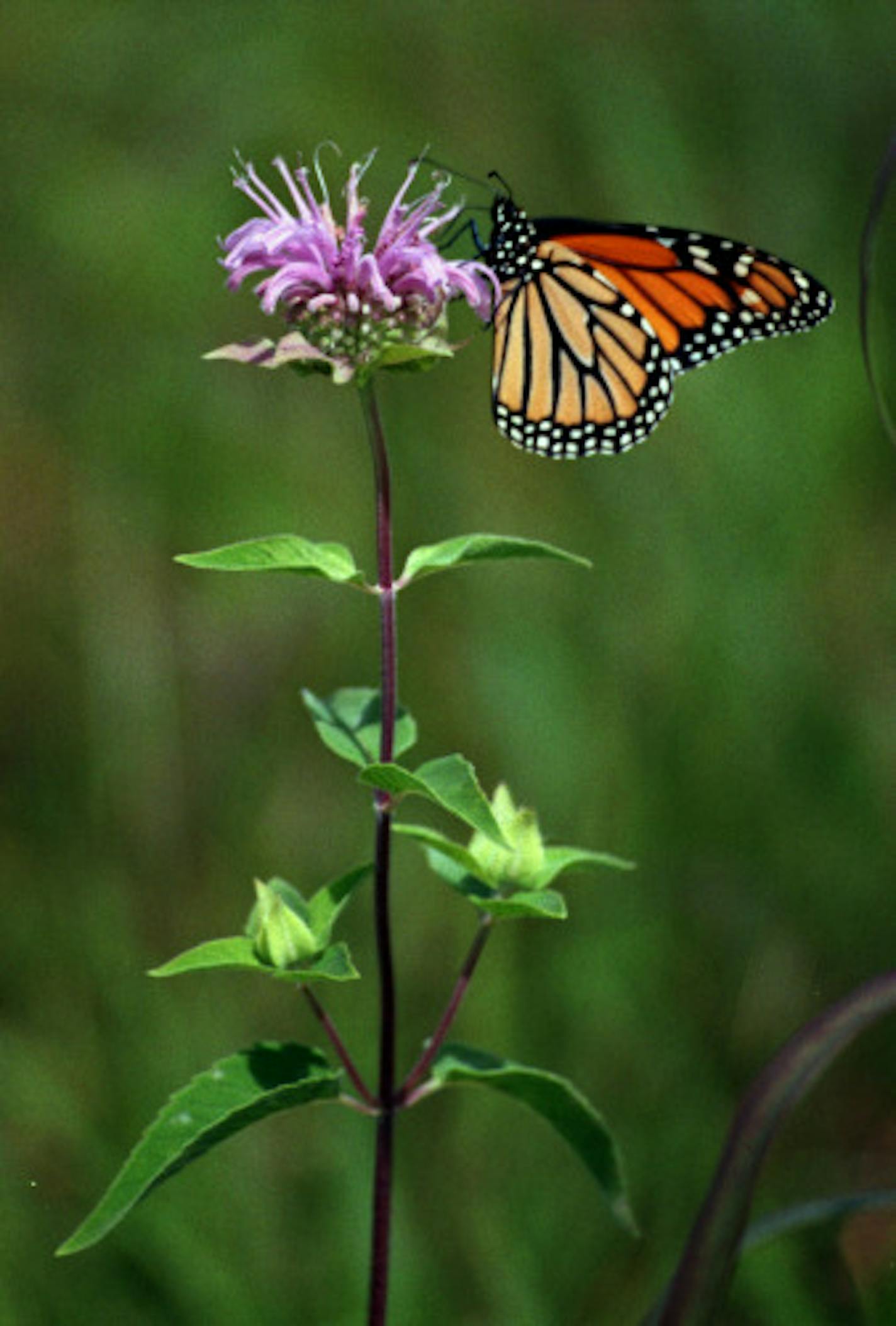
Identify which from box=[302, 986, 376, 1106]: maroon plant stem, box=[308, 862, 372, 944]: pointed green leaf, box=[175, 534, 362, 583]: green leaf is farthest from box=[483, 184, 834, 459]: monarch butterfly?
box=[302, 986, 376, 1106]: maroon plant stem

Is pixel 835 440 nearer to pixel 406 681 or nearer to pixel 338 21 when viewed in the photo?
pixel 406 681

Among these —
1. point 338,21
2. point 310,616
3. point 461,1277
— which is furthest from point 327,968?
point 338,21

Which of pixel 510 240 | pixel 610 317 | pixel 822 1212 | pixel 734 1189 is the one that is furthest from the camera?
pixel 610 317

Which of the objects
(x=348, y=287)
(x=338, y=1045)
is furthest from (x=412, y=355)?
(x=338, y=1045)

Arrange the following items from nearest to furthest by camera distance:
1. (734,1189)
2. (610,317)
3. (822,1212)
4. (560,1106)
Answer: (734,1189), (822,1212), (560,1106), (610,317)

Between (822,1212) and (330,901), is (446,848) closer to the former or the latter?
(330,901)

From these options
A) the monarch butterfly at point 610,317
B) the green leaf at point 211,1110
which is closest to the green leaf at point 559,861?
the green leaf at point 211,1110
